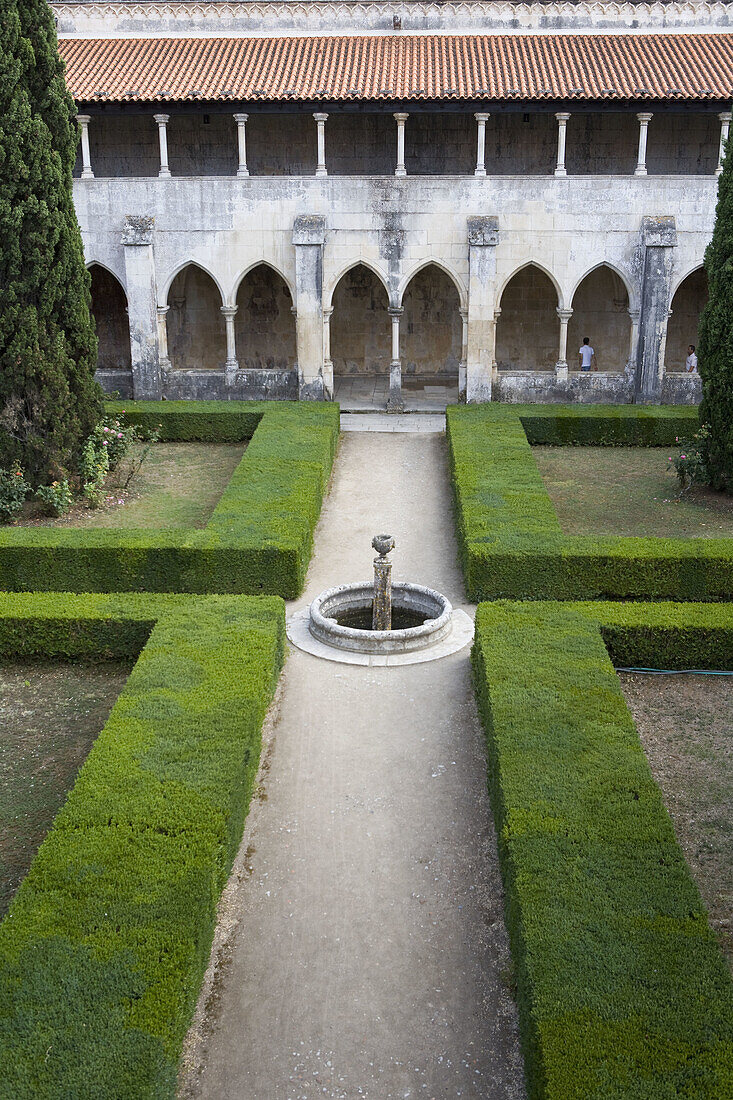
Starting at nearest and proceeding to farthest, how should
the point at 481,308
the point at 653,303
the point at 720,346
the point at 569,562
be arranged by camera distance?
the point at 569,562 → the point at 720,346 → the point at 653,303 → the point at 481,308

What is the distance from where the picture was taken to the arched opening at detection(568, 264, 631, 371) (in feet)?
83.7

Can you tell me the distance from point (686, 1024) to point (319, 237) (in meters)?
18.1

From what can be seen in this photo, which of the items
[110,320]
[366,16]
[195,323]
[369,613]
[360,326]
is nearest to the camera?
[369,613]

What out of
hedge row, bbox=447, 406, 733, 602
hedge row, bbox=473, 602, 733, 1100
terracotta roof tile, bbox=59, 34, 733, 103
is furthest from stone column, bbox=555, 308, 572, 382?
hedge row, bbox=473, 602, 733, 1100

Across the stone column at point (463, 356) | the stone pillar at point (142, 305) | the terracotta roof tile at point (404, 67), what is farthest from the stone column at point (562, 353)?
the stone pillar at point (142, 305)

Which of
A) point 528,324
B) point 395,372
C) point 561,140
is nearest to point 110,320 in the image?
point 395,372

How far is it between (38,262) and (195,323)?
11.7 metres

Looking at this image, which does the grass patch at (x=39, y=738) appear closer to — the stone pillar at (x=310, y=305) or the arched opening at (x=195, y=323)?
the stone pillar at (x=310, y=305)

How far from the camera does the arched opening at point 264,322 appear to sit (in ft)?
85.4

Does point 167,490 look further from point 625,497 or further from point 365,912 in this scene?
point 365,912

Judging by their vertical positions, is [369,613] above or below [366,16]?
below

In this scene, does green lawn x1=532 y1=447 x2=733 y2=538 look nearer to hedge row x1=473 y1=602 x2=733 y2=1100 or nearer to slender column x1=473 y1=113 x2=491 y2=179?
hedge row x1=473 y1=602 x2=733 y2=1100

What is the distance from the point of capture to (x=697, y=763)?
30.2 ft

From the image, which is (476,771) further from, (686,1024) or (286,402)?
(286,402)
